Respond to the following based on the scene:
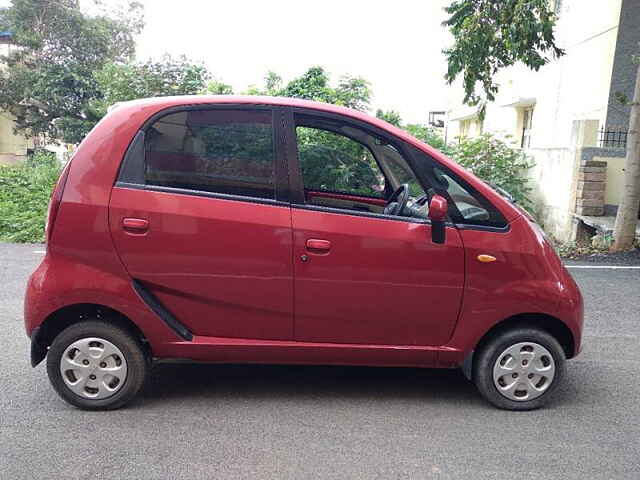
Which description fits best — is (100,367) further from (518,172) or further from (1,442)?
(518,172)

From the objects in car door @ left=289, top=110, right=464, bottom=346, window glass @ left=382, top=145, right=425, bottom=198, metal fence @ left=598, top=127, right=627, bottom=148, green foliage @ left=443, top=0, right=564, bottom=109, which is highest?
green foliage @ left=443, top=0, right=564, bottom=109

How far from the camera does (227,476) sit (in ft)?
9.40

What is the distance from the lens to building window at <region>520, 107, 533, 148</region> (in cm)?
1977

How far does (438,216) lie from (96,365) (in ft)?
7.40

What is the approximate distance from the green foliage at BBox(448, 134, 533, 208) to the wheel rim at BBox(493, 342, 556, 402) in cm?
818

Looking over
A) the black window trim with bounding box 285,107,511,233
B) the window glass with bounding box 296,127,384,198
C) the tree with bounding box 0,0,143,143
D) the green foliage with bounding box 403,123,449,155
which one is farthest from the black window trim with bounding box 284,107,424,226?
the tree with bounding box 0,0,143,143

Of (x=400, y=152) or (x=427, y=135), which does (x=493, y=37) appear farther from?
(x=400, y=152)

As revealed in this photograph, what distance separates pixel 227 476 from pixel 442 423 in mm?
1371

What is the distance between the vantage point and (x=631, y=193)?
8773 millimetres

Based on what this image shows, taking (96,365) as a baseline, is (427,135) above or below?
above

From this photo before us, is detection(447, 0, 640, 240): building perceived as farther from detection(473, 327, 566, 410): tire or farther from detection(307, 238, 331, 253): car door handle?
detection(307, 238, 331, 253): car door handle

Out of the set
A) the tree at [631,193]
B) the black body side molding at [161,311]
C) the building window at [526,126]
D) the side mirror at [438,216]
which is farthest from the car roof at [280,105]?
the building window at [526,126]

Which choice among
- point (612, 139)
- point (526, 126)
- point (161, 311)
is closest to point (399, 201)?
point (161, 311)

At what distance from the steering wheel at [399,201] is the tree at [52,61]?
23.3 meters
